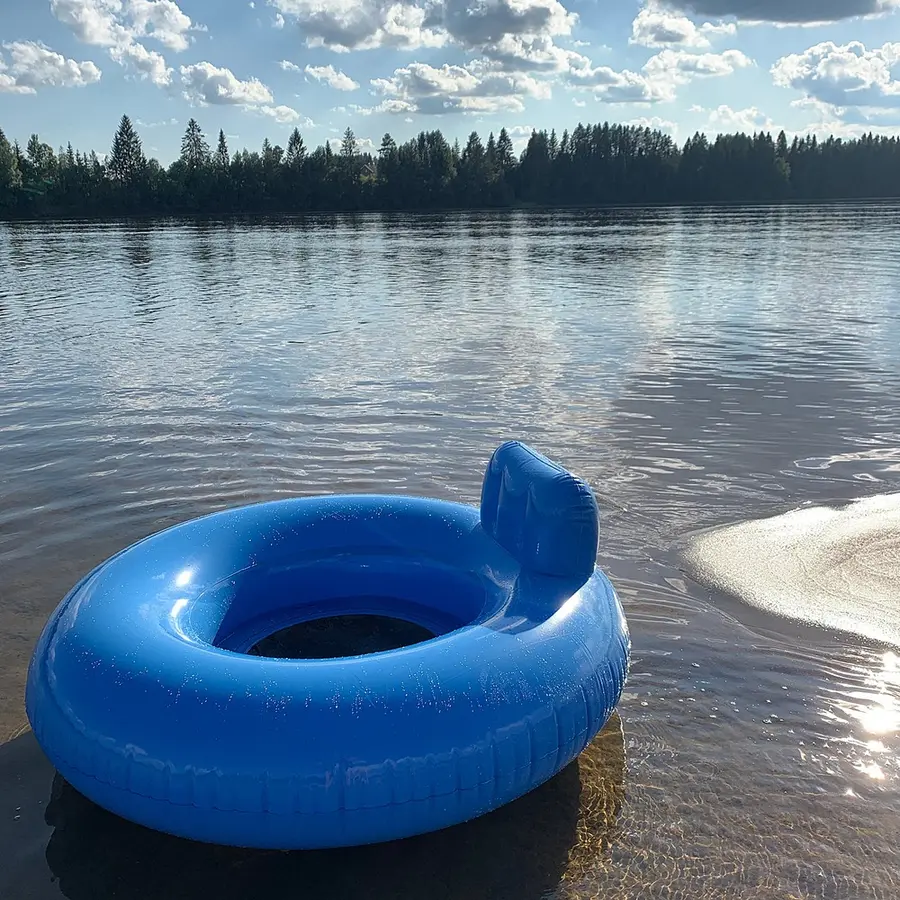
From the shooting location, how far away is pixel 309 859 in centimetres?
281

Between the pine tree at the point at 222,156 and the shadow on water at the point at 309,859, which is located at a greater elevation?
the pine tree at the point at 222,156

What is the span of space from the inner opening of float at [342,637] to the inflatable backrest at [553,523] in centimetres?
76

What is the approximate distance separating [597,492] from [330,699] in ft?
12.6

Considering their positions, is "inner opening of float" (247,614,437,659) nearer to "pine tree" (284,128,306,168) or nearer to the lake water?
the lake water

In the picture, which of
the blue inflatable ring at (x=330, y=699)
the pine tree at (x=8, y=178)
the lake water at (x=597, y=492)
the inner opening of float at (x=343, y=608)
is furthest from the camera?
the pine tree at (x=8, y=178)

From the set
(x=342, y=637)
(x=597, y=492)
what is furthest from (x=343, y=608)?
(x=597, y=492)

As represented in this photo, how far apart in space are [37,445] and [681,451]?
17.8 ft

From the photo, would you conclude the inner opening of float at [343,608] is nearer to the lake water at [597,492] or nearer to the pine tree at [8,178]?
the lake water at [597,492]

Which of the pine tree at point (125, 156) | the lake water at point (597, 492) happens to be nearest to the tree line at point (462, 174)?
the pine tree at point (125, 156)

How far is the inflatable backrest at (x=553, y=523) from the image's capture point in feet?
10.5

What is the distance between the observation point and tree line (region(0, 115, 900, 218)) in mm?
Answer: 74188

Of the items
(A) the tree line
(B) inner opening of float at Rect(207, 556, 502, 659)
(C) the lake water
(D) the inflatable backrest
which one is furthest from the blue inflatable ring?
(A) the tree line

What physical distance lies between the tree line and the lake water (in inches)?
2499

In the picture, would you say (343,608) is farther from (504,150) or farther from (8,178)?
Result: (504,150)
